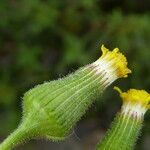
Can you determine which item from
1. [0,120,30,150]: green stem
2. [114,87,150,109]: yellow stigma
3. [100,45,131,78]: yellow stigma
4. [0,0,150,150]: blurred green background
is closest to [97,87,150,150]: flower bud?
[114,87,150,109]: yellow stigma

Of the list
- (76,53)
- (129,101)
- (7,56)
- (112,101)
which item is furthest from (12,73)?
(129,101)

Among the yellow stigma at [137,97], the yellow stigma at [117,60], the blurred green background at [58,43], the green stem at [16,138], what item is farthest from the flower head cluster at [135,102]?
the blurred green background at [58,43]

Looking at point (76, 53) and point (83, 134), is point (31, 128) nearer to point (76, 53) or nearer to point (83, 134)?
point (76, 53)

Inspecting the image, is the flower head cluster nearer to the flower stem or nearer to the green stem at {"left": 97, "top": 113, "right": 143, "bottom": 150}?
the green stem at {"left": 97, "top": 113, "right": 143, "bottom": 150}

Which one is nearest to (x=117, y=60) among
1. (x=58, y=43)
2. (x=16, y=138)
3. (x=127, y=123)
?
(x=127, y=123)

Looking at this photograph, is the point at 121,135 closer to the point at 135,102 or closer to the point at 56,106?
the point at 135,102

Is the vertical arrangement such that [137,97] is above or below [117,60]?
below
